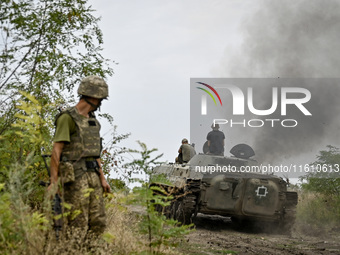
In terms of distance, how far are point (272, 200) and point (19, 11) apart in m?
8.21

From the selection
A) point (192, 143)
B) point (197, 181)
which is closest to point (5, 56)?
point (197, 181)

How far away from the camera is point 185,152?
18.1 meters

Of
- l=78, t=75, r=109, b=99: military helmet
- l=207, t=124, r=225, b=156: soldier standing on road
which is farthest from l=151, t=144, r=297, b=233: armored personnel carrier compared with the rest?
l=78, t=75, r=109, b=99: military helmet

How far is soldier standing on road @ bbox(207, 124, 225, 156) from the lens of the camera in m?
17.8

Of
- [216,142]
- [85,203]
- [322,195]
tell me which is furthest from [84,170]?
[322,195]

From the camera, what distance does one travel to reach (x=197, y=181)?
15391mm

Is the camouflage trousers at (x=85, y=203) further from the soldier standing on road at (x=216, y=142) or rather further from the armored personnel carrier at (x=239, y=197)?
the soldier standing on road at (x=216, y=142)

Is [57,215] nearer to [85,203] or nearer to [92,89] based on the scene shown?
[85,203]

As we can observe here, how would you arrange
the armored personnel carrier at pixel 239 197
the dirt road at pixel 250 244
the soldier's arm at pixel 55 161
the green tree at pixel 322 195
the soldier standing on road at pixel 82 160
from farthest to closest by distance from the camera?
1. the green tree at pixel 322 195
2. the armored personnel carrier at pixel 239 197
3. the dirt road at pixel 250 244
4. the soldier standing on road at pixel 82 160
5. the soldier's arm at pixel 55 161

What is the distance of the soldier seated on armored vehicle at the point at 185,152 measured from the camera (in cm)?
1802

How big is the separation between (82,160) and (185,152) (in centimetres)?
1112

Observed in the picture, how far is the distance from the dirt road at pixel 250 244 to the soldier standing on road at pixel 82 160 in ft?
10.2

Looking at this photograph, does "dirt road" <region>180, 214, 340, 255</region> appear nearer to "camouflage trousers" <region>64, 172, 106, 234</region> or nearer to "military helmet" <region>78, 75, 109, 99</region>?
"camouflage trousers" <region>64, 172, 106, 234</region>

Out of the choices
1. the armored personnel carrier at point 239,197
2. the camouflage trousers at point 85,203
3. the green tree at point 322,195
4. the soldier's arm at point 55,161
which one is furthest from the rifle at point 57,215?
the green tree at point 322,195
